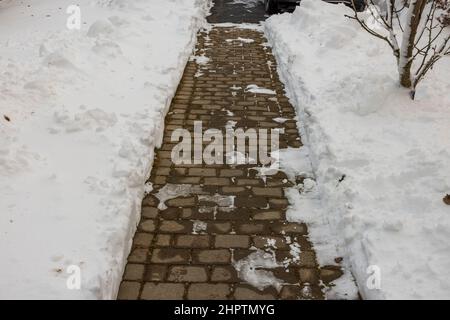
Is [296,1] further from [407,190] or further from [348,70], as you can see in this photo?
[407,190]

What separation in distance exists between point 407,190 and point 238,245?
5.35ft

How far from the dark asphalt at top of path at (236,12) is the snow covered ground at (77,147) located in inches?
155

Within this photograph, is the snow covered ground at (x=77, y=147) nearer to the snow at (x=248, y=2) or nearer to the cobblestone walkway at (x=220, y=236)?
the cobblestone walkway at (x=220, y=236)

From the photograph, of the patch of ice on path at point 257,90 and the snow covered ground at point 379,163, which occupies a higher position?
the snow covered ground at point 379,163

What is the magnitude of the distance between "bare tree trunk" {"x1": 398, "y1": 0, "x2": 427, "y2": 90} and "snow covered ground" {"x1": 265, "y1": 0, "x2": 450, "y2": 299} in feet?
0.59

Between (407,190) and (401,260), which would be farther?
(407,190)

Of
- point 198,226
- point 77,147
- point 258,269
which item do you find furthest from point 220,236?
point 77,147

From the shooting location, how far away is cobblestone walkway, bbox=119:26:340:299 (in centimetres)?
350

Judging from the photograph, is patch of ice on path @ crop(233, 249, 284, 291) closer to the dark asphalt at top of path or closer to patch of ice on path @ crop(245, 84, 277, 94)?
patch of ice on path @ crop(245, 84, 277, 94)

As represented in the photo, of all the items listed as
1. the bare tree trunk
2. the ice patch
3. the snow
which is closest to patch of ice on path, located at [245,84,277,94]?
the bare tree trunk

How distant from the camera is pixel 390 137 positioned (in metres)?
5.12

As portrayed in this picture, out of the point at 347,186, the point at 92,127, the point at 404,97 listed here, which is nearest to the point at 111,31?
the point at 92,127

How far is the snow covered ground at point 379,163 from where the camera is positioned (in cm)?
340

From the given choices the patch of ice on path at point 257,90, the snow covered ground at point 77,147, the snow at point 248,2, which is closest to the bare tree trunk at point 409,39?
the patch of ice on path at point 257,90
